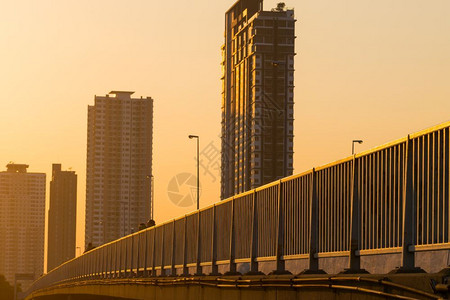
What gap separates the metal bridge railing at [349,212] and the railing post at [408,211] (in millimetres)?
18

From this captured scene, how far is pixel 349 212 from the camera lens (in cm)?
2658

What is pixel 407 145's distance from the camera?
75.2ft

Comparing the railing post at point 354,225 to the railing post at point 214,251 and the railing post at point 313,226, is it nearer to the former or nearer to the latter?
the railing post at point 313,226

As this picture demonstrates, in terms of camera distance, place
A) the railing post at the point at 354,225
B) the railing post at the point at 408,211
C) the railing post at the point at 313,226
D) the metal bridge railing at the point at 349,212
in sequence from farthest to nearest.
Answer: the railing post at the point at 313,226 < the railing post at the point at 354,225 < the railing post at the point at 408,211 < the metal bridge railing at the point at 349,212

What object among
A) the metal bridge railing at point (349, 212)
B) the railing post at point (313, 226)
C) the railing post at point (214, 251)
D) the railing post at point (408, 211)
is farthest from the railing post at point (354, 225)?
the railing post at point (214, 251)

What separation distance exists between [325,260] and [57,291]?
4543 inches

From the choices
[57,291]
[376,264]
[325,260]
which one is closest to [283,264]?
[325,260]

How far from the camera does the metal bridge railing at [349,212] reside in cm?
2181

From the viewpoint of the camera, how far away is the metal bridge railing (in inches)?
859

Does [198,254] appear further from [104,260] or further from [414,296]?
[104,260]

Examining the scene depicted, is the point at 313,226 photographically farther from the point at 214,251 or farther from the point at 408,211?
the point at 214,251

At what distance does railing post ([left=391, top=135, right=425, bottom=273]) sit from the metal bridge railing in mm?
18

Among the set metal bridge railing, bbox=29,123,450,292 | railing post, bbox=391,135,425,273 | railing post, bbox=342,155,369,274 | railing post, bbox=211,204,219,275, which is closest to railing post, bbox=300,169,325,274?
metal bridge railing, bbox=29,123,450,292

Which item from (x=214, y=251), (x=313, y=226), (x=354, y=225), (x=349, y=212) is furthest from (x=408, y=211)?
(x=214, y=251)
